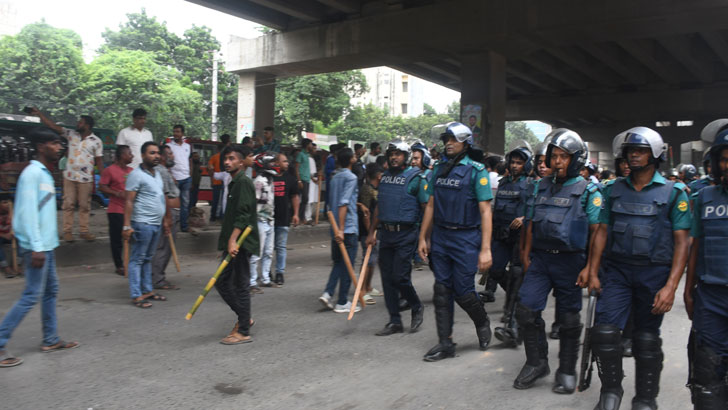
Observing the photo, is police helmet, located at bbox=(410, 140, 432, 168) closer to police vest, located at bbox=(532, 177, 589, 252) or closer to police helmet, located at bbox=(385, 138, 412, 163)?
police helmet, located at bbox=(385, 138, 412, 163)

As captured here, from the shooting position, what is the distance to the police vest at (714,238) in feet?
10.4

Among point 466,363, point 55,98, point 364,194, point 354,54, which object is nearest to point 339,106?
point 55,98

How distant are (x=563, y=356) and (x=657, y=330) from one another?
73 cm

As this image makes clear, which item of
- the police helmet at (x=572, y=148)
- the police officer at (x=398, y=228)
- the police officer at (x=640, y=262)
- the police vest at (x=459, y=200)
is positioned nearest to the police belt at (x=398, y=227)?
the police officer at (x=398, y=228)

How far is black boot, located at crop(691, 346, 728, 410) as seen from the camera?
314 centimetres

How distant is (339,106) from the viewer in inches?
1558

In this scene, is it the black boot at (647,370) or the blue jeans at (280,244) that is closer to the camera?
the black boot at (647,370)

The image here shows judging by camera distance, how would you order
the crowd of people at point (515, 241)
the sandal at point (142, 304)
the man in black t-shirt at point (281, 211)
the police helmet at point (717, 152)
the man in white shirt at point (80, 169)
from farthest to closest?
the man in white shirt at point (80, 169) < the man in black t-shirt at point (281, 211) < the sandal at point (142, 304) < the crowd of people at point (515, 241) < the police helmet at point (717, 152)

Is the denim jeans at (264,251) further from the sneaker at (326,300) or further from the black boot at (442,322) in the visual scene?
the black boot at (442,322)

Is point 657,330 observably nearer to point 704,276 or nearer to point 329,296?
point 704,276

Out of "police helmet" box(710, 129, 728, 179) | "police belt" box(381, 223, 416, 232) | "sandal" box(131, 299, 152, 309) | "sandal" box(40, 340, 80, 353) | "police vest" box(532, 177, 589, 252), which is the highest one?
"police helmet" box(710, 129, 728, 179)

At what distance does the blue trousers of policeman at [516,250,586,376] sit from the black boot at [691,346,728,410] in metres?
1.07

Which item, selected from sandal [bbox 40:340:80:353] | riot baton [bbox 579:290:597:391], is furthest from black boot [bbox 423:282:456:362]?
sandal [bbox 40:340:80:353]

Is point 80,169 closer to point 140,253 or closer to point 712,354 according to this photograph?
point 140,253
